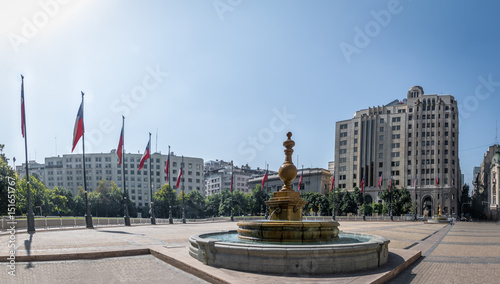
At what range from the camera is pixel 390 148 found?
106 metres

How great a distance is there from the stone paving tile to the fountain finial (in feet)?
18.7

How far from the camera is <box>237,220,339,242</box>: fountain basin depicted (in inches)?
428

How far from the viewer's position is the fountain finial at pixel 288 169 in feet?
47.3

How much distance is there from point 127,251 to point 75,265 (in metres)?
1.98

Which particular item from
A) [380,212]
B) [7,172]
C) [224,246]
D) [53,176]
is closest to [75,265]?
[224,246]

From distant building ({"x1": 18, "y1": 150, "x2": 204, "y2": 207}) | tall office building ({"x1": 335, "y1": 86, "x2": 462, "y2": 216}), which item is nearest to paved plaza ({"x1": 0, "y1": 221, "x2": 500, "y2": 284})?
tall office building ({"x1": 335, "y1": 86, "x2": 462, "y2": 216})

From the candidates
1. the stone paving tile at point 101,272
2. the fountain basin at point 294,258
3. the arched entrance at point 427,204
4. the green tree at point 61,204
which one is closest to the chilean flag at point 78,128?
the stone paving tile at point 101,272

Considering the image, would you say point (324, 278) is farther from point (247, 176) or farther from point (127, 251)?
point (247, 176)

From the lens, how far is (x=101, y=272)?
32.5 ft

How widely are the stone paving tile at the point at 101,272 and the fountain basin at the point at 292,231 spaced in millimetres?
2741

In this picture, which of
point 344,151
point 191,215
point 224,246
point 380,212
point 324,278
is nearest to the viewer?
point 324,278

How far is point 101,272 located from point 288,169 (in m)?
7.56

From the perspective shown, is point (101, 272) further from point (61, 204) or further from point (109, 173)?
point (109, 173)

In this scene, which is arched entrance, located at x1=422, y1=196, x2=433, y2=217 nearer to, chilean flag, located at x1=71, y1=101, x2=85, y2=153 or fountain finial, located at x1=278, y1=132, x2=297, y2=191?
chilean flag, located at x1=71, y1=101, x2=85, y2=153
